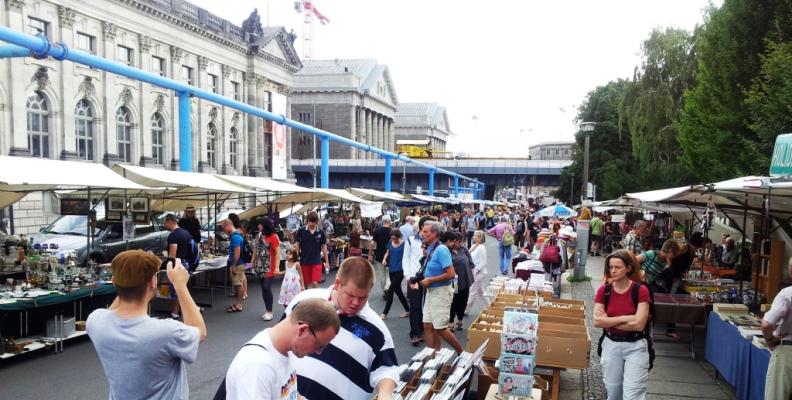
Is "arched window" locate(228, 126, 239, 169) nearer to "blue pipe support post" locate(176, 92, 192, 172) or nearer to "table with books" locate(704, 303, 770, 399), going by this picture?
"blue pipe support post" locate(176, 92, 192, 172)

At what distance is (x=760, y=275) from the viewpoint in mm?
9328

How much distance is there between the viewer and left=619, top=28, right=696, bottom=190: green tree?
93.1 ft

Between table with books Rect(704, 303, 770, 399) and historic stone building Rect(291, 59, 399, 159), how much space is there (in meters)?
86.4

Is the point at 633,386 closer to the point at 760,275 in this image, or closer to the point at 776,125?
the point at 760,275

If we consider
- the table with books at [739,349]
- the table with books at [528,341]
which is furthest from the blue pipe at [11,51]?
the table with books at [739,349]

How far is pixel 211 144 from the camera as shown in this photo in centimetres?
5019

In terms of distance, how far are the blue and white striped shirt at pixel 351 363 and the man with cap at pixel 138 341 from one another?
0.66 metres

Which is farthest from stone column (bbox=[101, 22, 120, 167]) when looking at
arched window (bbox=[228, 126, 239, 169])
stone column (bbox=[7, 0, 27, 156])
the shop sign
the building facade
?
the building facade

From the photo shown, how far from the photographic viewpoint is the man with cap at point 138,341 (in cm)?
298

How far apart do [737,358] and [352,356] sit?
5.09 m

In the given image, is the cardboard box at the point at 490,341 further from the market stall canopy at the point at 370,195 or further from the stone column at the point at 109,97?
the stone column at the point at 109,97

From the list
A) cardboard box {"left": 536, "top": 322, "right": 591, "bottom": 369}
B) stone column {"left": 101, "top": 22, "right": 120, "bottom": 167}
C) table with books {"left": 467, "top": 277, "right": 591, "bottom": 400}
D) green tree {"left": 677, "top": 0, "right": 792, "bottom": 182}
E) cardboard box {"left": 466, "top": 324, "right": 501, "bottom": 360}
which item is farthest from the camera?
stone column {"left": 101, "top": 22, "right": 120, "bottom": 167}

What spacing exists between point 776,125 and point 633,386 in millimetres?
10495

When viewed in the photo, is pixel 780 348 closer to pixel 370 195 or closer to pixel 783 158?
pixel 783 158
